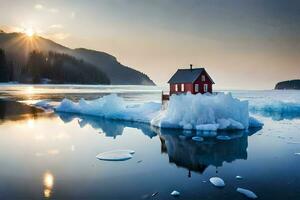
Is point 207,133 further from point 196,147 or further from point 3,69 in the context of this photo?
point 3,69

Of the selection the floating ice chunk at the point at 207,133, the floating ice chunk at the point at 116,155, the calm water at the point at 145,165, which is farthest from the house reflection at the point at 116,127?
the floating ice chunk at the point at 116,155

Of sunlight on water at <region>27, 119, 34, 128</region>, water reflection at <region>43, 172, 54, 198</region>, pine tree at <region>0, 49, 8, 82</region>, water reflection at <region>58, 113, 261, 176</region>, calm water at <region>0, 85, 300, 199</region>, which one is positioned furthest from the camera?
pine tree at <region>0, 49, 8, 82</region>

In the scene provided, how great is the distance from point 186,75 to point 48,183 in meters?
30.9

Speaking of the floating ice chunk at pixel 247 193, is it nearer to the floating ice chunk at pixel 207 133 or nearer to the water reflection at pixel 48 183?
the water reflection at pixel 48 183

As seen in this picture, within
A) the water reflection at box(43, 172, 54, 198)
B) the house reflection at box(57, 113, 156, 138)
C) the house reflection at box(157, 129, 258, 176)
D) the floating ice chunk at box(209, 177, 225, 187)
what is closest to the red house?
the house reflection at box(57, 113, 156, 138)

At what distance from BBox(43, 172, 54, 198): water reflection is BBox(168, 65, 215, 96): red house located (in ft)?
91.3

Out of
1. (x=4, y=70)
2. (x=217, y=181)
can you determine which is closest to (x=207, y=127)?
(x=217, y=181)

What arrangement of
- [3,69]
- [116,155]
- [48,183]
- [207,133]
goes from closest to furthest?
[48,183]
[116,155]
[207,133]
[3,69]

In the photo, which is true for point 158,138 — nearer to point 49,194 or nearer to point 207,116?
point 207,116

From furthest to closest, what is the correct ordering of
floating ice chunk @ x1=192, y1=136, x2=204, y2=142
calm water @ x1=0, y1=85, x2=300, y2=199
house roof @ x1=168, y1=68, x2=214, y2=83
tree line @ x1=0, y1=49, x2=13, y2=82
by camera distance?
tree line @ x1=0, y1=49, x2=13, y2=82, house roof @ x1=168, y1=68, x2=214, y2=83, floating ice chunk @ x1=192, y1=136, x2=204, y2=142, calm water @ x1=0, y1=85, x2=300, y2=199

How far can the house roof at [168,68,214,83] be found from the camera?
4019 cm

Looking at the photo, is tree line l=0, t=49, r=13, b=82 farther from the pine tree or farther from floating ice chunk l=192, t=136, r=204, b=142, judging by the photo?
floating ice chunk l=192, t=136, r=204, b=142

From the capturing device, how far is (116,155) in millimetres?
17609

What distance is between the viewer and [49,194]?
1149 centimetres
